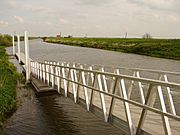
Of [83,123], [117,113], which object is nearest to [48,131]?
[83,123]

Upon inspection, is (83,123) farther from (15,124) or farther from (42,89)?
(42,89)

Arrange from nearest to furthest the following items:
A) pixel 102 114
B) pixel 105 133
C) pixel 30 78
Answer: pixel 102 114, pixel 105 133, pixel 30 78

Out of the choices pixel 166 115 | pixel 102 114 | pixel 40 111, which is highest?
pixel 166 115

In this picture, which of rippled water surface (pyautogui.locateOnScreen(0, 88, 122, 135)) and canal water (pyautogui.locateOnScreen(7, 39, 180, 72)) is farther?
canal water (pyautogui.locateOnScreen(7, 39, 180, 72))

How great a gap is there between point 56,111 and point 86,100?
604 centimetres

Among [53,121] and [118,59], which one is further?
[118,59]

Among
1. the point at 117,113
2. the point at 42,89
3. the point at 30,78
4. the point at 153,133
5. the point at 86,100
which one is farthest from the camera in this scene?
the point at 30,78

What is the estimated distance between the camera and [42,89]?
20109 millimetres

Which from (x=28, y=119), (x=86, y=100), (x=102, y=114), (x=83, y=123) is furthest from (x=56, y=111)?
(x=102, y=114)

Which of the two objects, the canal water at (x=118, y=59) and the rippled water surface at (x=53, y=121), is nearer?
the rippled water surface at (x=53, y=121)

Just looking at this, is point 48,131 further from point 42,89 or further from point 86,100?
point 42,89

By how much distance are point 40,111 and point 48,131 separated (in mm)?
3858

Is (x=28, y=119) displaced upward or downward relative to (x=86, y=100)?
downward

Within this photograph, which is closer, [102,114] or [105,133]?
[102,114]
